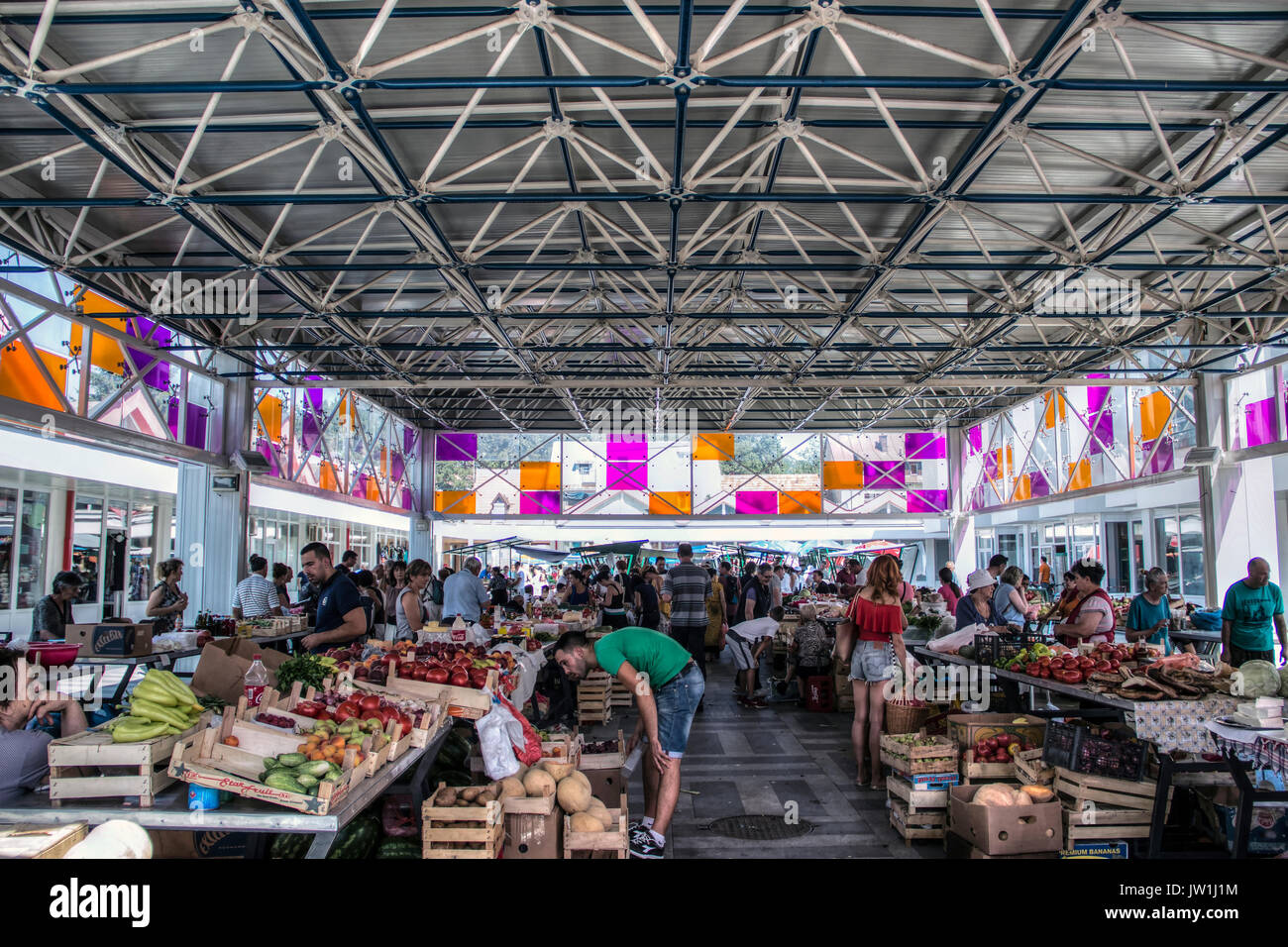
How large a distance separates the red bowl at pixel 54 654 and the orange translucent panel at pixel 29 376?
423 cm

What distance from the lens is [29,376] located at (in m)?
9.98

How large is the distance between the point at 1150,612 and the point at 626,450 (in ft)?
59.8

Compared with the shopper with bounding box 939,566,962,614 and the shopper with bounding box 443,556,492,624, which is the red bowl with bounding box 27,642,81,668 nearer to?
the shopper with bounding box 443,556,492,624

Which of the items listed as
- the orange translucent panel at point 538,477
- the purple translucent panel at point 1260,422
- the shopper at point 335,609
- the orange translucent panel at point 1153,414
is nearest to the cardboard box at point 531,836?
the shopper at point 335,609

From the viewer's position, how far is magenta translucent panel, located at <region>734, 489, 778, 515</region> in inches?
1011

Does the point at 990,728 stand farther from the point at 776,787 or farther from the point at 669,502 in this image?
the point at 669,502

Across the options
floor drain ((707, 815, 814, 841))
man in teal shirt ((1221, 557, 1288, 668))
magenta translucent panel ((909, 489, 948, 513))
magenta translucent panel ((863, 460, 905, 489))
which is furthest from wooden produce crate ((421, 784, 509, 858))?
magenta translucent panel ((909, 489, 948, 513))

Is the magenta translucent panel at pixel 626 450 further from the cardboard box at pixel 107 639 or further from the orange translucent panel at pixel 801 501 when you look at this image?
the cardboard box at pixel 107 639

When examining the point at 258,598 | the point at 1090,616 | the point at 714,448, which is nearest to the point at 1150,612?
the point at 1090,616

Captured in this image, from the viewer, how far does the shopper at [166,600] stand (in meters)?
10.2

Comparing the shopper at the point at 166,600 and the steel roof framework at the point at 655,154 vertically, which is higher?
the steel roof framework at the point at 655,154
